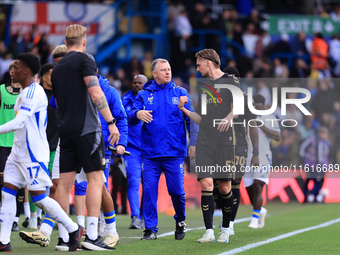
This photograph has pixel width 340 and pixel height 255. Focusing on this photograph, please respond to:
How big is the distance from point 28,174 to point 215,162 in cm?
238

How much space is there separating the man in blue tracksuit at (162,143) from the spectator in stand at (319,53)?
15.3 meters

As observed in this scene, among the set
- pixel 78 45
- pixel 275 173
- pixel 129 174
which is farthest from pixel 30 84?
pixel 275 173

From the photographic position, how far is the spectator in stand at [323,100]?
64.9ft

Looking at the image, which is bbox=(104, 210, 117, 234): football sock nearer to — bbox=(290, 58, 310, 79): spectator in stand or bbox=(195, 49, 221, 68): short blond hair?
bbox=(195, 49, 221, 68): short blond hair

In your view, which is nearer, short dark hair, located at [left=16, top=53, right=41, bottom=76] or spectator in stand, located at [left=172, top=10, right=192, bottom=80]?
short dark hair, located at [left=16, top=53, right=41, bottom=76]

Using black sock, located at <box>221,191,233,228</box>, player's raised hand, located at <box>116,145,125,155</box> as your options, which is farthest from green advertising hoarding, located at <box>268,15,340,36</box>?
player's raised hand, located at <box>116,145,125,155</box>

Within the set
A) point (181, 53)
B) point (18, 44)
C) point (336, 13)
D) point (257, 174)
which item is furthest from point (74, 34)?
point (336, 13)

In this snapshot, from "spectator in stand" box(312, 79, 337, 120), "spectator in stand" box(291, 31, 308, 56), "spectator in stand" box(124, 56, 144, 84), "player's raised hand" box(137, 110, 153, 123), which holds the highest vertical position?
"spectator in stand" box(291, 31, 308, 56)

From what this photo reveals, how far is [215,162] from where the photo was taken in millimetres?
7156

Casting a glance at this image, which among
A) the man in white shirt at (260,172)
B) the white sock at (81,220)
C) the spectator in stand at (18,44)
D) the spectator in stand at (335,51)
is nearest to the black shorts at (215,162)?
the white sock at (81,220)

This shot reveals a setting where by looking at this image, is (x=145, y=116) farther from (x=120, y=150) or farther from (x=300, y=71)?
(x=300, y=71)

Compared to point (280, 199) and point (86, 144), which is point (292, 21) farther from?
point (86, 144)

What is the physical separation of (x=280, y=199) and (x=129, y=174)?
26.6 feet

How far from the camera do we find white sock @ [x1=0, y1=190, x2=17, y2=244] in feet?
19.4
